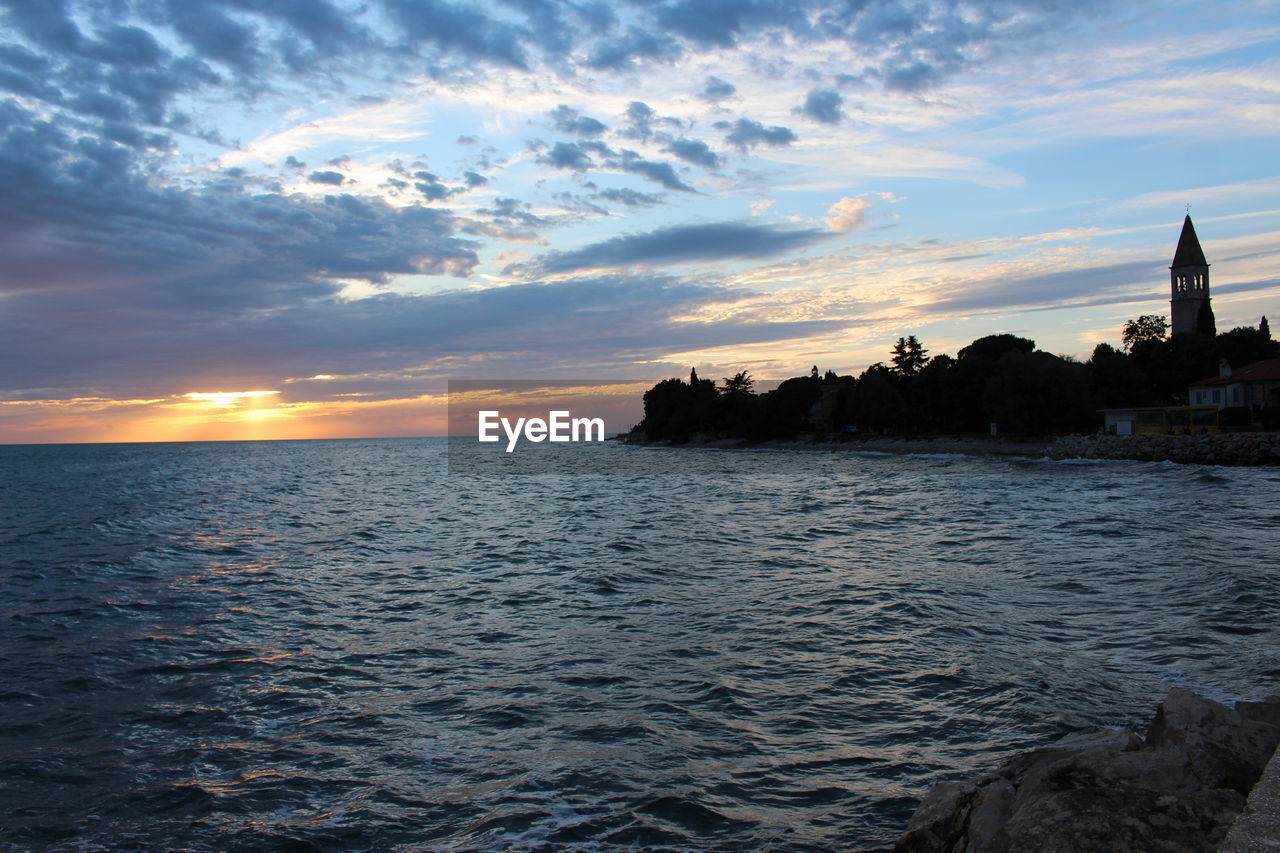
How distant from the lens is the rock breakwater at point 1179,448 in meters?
54.8

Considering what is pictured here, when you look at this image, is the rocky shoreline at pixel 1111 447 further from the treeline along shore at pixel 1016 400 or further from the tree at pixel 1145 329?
the tree at pixel 1145 329

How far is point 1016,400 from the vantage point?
84.6m

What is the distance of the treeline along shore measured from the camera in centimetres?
6950

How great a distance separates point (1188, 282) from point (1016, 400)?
66695 mm

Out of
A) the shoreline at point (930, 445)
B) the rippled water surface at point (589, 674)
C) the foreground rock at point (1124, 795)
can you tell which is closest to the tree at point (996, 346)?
the shoreline at point (930, 445)

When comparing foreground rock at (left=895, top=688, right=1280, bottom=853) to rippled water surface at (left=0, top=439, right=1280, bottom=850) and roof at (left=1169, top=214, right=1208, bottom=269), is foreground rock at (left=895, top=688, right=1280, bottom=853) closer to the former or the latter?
rippled water surface at (left=0, top=439, right=1280, bottom=850)

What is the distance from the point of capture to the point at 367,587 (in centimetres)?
2009

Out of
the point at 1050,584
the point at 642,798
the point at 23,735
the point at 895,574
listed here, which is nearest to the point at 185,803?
the point at 23,735

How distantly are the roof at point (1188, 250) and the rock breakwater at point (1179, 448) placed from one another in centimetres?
7094

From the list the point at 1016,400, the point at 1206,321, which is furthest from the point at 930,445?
the point at 1206,321

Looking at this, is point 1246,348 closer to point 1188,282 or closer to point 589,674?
point 1188,282

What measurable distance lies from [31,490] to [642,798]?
80382 mm

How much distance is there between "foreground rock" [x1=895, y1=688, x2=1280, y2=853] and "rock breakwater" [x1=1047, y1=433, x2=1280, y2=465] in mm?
61691

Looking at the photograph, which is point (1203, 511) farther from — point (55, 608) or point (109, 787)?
point (55, 608)
